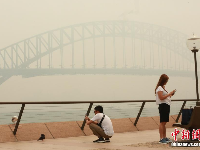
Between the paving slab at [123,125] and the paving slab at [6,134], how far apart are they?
10.0 ft

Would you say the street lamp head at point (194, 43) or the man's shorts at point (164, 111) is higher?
the street lamp head at point (194, 43)

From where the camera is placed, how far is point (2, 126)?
916 cm

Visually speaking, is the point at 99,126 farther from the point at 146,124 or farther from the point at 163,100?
the point at 146,124

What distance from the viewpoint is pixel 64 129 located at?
1014cm

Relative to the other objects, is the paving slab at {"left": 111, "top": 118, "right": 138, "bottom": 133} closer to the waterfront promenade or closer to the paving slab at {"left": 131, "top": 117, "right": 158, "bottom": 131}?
the waterfront promenade

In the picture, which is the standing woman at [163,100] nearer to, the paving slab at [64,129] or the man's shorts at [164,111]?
the man's shorts at [164,111]

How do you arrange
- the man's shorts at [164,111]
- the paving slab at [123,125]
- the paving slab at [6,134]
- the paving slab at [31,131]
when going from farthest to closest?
the paving slab at [123,125], the paving slab at [31,131], the paving slab at [6,134], the man's shorts at [164,111]

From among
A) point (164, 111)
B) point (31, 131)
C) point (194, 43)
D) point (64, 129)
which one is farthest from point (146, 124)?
point (164, 111)

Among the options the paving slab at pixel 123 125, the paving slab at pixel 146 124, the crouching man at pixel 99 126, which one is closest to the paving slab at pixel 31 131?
the crouching man at pixel 99 126

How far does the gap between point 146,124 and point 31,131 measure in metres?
3.93

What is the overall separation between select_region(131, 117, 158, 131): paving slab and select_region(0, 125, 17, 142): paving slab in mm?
3988

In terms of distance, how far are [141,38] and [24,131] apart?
36.1 m

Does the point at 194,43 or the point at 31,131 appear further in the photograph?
the point at 194,43

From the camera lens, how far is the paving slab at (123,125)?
1135cm
